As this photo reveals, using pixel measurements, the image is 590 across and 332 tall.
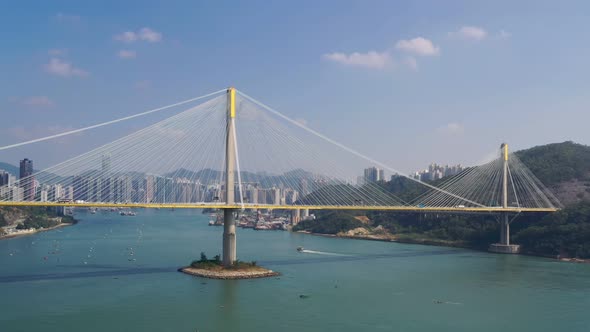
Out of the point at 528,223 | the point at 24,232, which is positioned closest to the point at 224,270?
the point at 528,223

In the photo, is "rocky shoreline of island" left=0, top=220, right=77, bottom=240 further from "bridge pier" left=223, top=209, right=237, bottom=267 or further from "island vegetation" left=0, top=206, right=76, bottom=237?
"bridge pier" left=223, top=209, right=237, bottom=267

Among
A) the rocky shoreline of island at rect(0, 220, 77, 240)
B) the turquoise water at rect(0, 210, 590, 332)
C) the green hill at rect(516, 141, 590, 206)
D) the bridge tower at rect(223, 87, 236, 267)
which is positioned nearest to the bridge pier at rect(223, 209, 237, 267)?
the bridge tower at rect(223, 87, 236, 267)

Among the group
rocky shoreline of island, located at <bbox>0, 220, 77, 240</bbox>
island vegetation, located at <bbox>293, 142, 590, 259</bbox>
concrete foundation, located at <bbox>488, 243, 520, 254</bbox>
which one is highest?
island vegetation, located at <bbox>293, 142, 590, 259</bbox>

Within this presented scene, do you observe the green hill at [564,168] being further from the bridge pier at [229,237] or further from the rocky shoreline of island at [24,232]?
the rocky shoreline of island at [24,232]

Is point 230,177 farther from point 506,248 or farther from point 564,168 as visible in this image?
point 564,168

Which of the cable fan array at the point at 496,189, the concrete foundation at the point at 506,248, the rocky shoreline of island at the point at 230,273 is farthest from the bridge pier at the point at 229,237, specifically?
the concrete foundation at the point at 506,248

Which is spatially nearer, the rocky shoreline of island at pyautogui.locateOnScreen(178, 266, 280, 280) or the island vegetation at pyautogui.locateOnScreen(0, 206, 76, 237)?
the rocky shoreline of island at pyautogui.locateOnScreen(178, 266, 280, 280)

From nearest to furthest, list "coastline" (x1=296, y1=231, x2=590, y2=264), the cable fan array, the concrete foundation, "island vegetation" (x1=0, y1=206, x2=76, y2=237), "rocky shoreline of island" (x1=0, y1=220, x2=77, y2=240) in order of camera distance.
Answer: "coastline" (x1=296, y1=231, x2=590, y2=264)
the concrete foundation
the cable fan array
"rocky shoreline of island" (x1=0, y1=220, x2=77, y2=240)
"island vegetation" (x1=0, y1=206, x2=76, y2=237)
